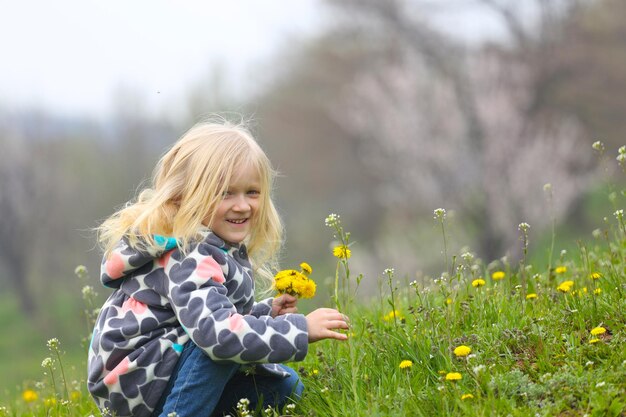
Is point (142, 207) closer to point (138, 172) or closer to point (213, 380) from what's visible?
point (213, 380)

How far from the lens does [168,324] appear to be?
2.89m

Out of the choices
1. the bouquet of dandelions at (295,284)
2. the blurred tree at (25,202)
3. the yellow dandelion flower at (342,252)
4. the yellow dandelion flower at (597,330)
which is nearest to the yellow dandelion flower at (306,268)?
the bouquet of dandelions at (295,284)

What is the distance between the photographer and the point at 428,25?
23141mm

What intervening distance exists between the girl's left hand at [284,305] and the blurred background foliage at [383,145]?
38.9ft

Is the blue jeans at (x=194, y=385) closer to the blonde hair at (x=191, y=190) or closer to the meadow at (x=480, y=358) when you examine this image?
the meadow at (x=480, y=358)

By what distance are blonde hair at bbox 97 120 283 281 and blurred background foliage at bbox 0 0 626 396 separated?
12.0m

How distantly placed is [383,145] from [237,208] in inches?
788

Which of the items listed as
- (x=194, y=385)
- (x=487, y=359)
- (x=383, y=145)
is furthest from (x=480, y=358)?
(x=383, y=145)

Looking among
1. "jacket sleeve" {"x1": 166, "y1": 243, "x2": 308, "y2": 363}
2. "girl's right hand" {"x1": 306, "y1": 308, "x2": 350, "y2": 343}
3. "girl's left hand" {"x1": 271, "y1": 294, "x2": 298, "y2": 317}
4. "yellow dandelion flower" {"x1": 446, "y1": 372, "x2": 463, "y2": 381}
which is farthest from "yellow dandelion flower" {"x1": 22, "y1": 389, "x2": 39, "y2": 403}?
"yellow dandelion flower" {"x1": 446, "y1": 372, "x2": 463, "y2": 381}

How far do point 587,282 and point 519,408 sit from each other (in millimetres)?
1183

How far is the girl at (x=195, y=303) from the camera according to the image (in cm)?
274

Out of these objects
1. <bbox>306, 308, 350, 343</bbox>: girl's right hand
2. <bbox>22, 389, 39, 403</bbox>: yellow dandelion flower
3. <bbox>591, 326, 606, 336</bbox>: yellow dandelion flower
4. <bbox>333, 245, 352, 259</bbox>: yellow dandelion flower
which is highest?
<bbox>333, 245, 352, 259</bbox>: yellow dandelion flower

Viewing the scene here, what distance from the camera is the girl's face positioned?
2.99m

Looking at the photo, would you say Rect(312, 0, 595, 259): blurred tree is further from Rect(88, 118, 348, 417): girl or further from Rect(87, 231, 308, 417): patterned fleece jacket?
Rect(87, 231, 308, 417): patterned fleece jacket
